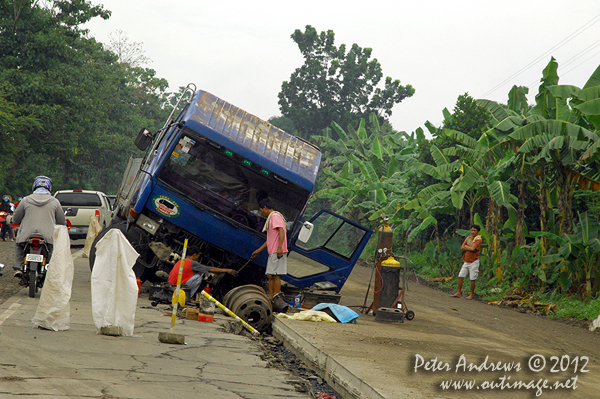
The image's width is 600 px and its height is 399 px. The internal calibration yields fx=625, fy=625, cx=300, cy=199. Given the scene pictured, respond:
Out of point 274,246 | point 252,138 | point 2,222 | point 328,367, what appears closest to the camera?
point 328,367

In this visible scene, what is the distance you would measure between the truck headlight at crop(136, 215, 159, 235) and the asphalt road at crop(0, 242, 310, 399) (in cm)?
244

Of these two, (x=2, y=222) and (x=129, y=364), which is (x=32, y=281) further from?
(x=2, y=222)

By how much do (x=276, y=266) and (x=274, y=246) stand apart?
0.41m

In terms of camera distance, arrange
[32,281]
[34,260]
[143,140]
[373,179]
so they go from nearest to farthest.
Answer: [34,260], [32,281], [143,140], [373,179]

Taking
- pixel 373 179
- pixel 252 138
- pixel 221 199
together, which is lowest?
pixel 221 199

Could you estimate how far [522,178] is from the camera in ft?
56.2

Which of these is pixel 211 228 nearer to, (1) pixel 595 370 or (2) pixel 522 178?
(1) pixel 595 370

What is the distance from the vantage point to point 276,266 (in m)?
10.9

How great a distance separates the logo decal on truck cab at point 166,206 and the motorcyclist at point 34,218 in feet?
5.22

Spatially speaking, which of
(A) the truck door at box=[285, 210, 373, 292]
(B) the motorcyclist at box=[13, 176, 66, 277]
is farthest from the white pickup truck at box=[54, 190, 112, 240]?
(A) the truck door at box=[285, 210, 373, 292]

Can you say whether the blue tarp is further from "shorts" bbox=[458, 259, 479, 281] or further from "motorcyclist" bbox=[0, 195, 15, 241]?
"motorcyclist" bbox=[0, 195, 15, 241]

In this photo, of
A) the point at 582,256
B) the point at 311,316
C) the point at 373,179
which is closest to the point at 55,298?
the point at 311,316

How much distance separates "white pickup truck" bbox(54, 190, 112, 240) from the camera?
67.2 feet

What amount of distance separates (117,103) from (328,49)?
76.2ft
